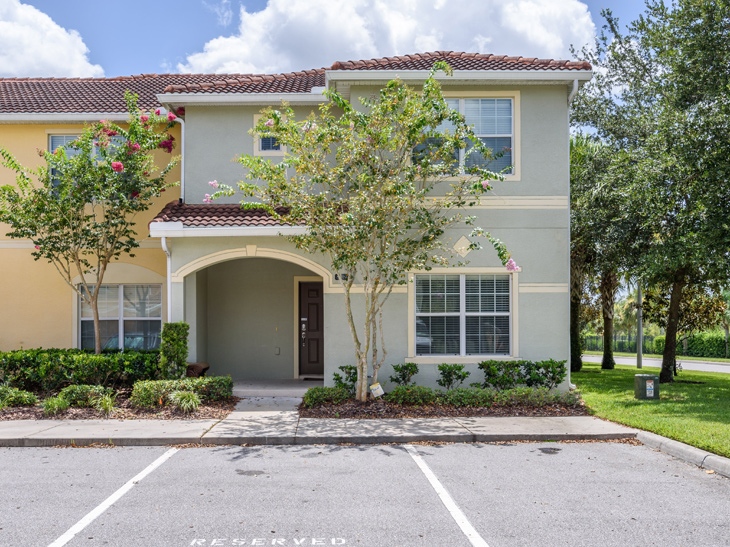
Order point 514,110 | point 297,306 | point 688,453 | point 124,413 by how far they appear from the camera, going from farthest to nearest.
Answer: point 297,306
point 514,110
point 124,413
point 688,453

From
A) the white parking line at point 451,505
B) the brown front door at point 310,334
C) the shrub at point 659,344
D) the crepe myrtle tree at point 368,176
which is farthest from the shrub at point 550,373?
the shrub at point 659,344

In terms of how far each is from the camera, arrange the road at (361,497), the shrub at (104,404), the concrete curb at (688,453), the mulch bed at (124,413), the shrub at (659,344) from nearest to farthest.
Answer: the road at (361,497) → the concrete curb at (688,453) → the mulch bed at (124,413) → the shrub at (104,404) → the shrub at (659,344)

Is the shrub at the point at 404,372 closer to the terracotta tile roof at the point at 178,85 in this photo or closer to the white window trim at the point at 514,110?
the white window trim at the point at 514,110

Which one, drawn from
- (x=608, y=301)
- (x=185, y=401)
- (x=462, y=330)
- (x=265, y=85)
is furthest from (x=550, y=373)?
(x=608, y=301)

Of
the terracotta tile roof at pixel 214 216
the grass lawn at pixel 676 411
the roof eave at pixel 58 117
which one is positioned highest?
the roof eave at pixel 58 117

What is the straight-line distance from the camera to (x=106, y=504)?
5.87m

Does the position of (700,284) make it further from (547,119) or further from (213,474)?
(213,474)

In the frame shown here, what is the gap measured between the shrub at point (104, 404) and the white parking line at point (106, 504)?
8.75 ft

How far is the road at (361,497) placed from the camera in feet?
16.8

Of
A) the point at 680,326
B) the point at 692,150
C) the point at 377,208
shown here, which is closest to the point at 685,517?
the point at 377,208

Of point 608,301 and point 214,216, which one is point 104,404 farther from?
point 608,301

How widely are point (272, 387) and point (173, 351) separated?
7.89 ft

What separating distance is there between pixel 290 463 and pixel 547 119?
26.7 feet

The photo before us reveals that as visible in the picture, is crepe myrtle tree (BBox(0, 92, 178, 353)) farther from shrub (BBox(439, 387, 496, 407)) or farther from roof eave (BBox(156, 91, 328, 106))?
shrub (BBox(439, 387, 496, 407))
